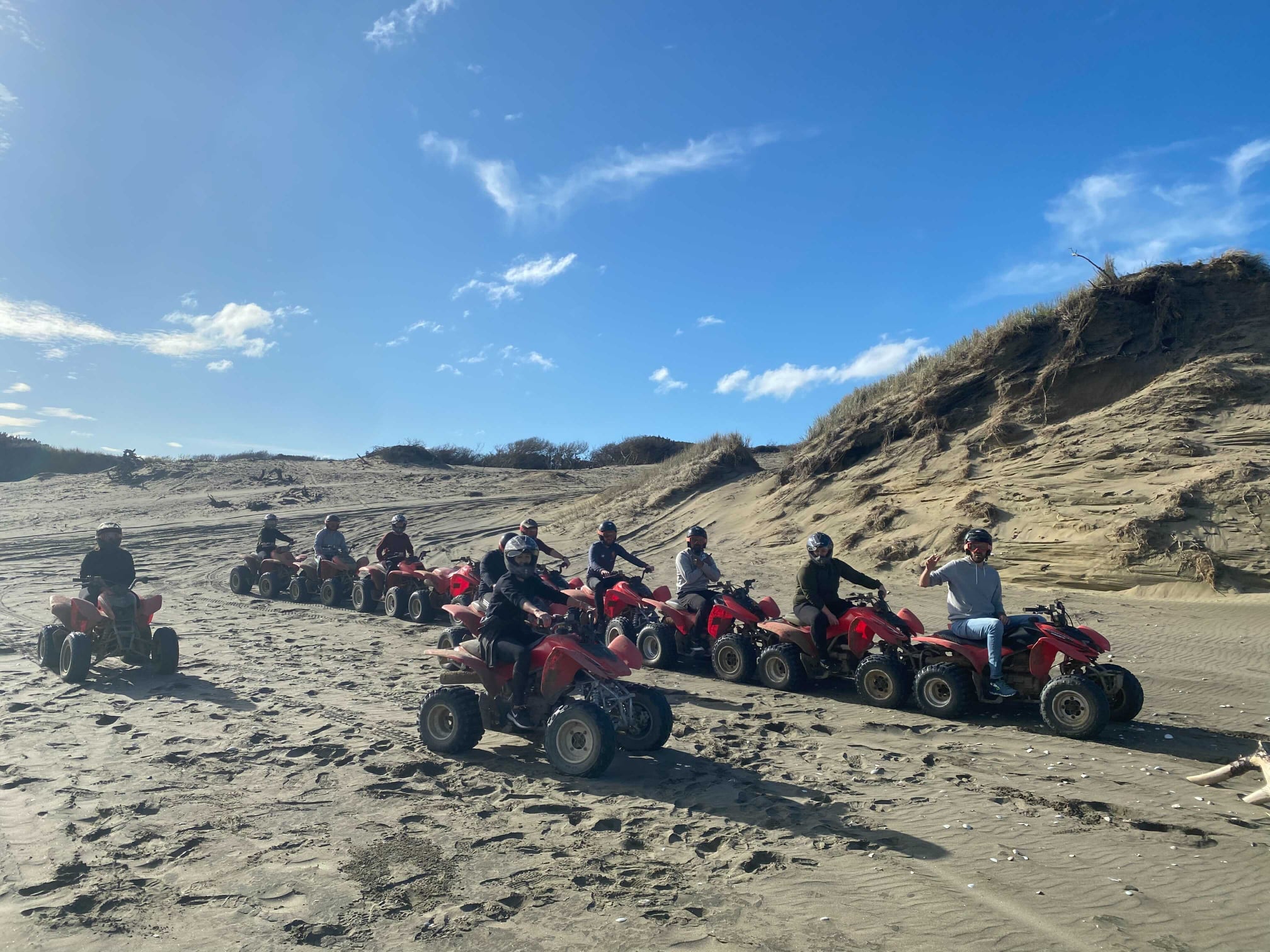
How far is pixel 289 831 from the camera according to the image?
4.57 m

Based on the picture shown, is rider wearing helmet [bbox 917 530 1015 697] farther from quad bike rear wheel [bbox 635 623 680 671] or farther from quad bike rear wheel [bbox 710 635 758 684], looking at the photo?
quad bike rear wheel [bbox 635 623 680 671]

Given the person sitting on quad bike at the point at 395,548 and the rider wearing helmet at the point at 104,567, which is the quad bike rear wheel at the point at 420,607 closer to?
the person sitting on quad bike at the point at 395,548

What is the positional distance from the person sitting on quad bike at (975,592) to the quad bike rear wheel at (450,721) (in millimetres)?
3798

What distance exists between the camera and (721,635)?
9.23 meters

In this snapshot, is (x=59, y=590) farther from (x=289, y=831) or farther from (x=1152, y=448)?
(x=1152, y=448)

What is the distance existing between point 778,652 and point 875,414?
42.4 feet

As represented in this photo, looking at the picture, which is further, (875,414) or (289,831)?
(875,414)

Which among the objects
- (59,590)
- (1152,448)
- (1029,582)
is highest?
(1152,448)

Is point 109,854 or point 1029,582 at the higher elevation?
point 1029,582

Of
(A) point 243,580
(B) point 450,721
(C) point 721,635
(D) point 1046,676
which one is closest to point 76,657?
(B) point 450,721

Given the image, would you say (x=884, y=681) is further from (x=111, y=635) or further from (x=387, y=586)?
(x=387, y=586)

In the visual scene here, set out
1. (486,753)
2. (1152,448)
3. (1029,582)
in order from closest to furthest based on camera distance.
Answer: (486,753), (1029,582), (1152,448)

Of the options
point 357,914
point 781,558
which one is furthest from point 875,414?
point 357,914

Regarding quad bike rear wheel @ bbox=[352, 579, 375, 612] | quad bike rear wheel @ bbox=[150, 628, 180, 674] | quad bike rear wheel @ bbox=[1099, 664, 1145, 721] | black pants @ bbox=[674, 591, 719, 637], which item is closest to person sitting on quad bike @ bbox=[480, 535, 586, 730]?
black pants @ bbox=[674, 591, 719, 637]
